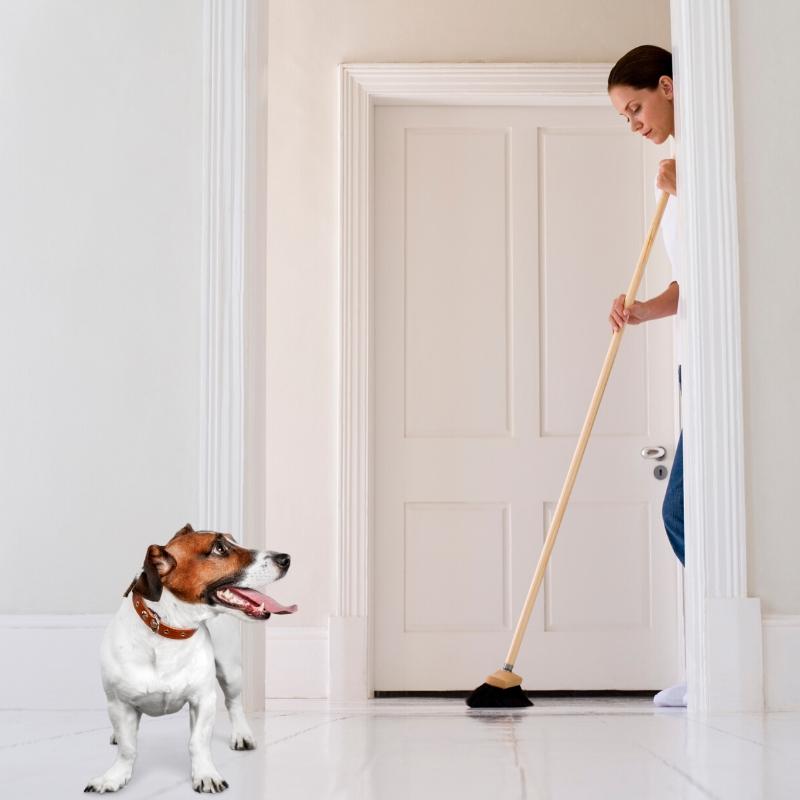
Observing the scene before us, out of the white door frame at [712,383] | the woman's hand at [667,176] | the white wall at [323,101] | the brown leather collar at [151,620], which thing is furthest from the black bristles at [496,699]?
the brown leather collar at [151,620]

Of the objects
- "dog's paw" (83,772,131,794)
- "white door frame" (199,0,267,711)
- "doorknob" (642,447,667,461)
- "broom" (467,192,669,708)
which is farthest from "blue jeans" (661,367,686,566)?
"dog's paw" (83,772,131,794)

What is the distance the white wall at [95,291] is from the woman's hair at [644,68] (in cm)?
107

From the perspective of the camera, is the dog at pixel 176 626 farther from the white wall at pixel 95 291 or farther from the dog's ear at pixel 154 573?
the white wall at pixel 95 291

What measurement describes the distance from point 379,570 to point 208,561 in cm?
235

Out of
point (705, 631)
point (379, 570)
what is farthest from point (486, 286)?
point (705, 631)

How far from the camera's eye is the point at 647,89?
8.72 feet

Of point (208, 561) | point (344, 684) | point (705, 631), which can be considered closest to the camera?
point (208, 561)

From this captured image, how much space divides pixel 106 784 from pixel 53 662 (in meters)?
1.01

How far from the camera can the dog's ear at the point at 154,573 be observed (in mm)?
1239

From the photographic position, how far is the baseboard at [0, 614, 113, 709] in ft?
7.03

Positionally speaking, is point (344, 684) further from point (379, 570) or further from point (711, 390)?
point (711, 390)

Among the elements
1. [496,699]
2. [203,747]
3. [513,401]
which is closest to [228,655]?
[203,747]

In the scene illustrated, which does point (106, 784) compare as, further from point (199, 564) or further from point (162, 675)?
point (199, 564)

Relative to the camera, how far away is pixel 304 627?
3.50 meters
